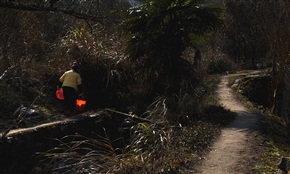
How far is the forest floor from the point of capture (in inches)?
261

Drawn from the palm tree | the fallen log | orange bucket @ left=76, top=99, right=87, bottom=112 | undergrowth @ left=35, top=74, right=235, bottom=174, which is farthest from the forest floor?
orange bucket @ left=76, top=99, right=87, bottom=112

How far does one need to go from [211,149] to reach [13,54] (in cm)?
849

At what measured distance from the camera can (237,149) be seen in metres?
7.62

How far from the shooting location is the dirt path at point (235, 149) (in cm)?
661

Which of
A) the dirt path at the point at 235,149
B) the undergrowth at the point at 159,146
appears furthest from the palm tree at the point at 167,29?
the dirt path at the point at 235,149

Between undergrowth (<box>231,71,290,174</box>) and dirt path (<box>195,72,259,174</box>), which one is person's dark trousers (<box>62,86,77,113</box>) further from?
undergrowth (<box>231,71,290,174</box>)

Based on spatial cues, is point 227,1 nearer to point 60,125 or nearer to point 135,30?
point 135,30

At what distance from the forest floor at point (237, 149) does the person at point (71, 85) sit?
173 inches

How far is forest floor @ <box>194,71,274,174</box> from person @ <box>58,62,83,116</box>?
4402 millimetres

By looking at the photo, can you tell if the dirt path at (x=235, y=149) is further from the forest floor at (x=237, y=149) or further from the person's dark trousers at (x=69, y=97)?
the person's dark trousers at (x=69, y=97)

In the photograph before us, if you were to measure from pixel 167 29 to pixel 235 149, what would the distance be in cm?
450

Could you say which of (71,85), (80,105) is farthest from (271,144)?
(80,105)

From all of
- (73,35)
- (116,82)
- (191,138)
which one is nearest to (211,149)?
(191,138)

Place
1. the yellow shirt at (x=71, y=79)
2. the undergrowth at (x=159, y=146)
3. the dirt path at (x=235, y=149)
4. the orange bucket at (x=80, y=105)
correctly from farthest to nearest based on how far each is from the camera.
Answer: the orange bucket at (x=80, y=105) → the yellow shirt at (x=71, y=79) → the dirt path at (x=235, y=149) → the undergrowth at (x=159, y=146)
